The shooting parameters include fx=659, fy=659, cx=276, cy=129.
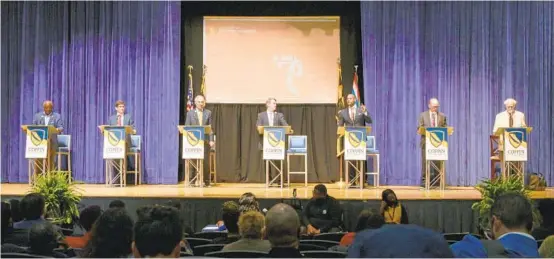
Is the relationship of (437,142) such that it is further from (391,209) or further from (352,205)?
(391,209)

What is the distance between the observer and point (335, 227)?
23.4 feet

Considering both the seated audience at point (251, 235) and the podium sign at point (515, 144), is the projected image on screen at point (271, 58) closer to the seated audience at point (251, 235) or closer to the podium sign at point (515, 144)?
the podium sign at point (515, 144)

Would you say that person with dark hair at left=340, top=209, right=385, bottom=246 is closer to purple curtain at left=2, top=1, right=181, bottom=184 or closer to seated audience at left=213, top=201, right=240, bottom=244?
seated audience at left=213, top=201, right=240, bottom=244

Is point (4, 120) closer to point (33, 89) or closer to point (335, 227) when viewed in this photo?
point (33, 89)

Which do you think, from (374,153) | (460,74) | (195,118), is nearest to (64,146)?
(195,118)

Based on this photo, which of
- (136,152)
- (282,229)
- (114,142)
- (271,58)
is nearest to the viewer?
(282,229)

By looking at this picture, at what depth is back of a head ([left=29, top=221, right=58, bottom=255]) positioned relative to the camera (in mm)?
3793

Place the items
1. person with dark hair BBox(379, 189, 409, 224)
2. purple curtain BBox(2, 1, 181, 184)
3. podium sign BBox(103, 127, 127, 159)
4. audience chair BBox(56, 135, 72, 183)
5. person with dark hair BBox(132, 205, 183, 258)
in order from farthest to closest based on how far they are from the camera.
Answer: purple curtain BBox(2, 1, 181, 184), audience chair BBox(56, 135, 72, 183), podium sign BBox(103, 127, 127, 159), person with dark hair BBox(379, 189, 409, 224), person with dark hair BBox(132, 205, 183, 258)

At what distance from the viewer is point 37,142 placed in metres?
9.76

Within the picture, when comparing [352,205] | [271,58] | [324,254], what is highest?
[271,58]

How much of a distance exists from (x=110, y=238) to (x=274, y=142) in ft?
21.6

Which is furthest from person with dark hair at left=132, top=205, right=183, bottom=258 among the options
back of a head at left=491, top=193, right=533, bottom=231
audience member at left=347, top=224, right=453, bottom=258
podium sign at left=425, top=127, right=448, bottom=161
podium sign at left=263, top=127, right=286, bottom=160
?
podium sign at left=425, top=127, right=448, bottom=161

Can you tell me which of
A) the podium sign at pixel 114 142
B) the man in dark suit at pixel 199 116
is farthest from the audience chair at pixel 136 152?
the man in dark suit at pixel 199 116

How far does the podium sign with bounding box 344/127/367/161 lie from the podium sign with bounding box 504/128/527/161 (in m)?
2.00
